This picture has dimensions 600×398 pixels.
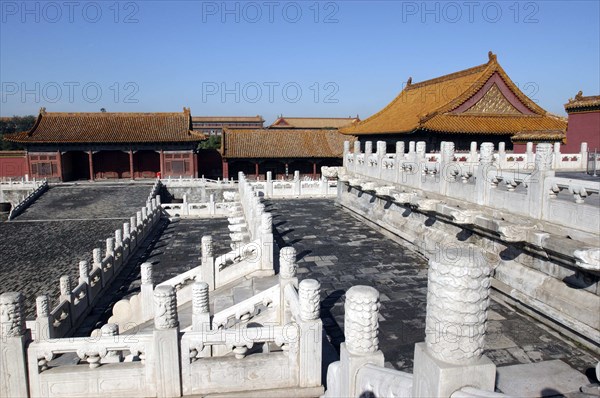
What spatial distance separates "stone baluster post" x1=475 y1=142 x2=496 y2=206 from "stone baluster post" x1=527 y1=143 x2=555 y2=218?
43.8 inches

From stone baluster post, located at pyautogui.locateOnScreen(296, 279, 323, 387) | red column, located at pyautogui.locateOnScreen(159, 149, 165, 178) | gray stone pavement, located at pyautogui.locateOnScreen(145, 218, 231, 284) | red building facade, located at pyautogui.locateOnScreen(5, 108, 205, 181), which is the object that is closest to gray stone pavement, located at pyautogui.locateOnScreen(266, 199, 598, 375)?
stone baluster post, located at pyautogui.locateOnScreen(296, 279, 323, 387)

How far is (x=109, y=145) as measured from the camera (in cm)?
3491

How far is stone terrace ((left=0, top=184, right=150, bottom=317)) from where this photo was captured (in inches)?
543

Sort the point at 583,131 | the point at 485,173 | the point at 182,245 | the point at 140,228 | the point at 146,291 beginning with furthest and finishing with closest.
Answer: the point at 583,131
the point at 140,228
the point at 182,245
the point at 146,291
the point at 485,173

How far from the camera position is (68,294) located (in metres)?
9.16

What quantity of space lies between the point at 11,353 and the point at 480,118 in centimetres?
1809

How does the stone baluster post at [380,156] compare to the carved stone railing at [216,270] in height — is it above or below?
above

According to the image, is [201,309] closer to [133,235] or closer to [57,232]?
[133,235]

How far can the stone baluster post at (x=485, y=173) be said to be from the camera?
24.4ft

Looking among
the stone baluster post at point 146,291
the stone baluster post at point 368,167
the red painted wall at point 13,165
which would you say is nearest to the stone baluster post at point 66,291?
the stone baluster post at point 146,291

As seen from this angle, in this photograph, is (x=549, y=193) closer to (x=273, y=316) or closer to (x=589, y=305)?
(x=589, y=305)

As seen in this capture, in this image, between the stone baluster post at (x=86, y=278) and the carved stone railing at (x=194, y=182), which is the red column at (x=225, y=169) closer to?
the carved stone railing at (x=194, y=182)

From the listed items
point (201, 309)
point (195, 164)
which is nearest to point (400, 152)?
point (201, 309)

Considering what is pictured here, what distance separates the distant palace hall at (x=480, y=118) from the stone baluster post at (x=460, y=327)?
15.6m
